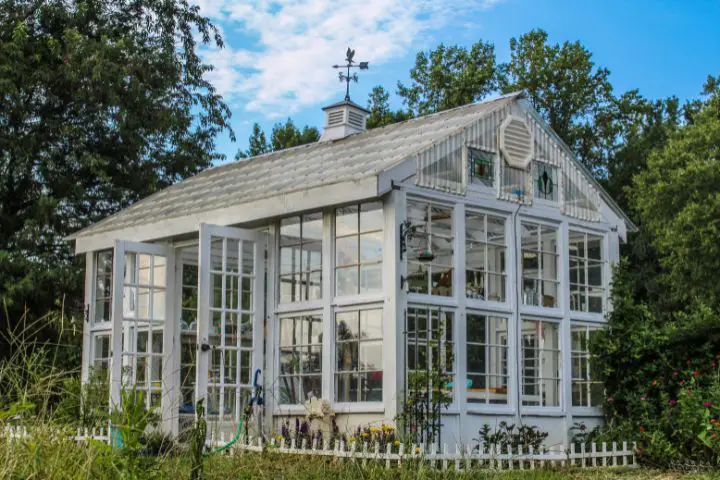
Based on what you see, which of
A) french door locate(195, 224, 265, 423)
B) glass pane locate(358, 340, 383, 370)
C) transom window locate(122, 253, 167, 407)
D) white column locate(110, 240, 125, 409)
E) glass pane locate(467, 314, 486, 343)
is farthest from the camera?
transom window locate(122, 253, 167, 407)

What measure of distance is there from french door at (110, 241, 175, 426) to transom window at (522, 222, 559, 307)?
483 centimetres

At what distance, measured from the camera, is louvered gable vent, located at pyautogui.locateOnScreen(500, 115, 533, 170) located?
13.3m

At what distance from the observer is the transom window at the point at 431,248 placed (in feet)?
38.9

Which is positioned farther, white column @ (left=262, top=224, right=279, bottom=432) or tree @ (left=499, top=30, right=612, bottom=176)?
tree @ (left=499, top=30, right=612, bottom=176)

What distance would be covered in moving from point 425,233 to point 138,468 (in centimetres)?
617

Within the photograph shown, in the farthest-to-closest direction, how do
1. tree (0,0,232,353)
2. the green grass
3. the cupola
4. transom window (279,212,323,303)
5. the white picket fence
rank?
tree (0,0,232,353)
the cupola
transom window (279,212,323,303)
the white picket fence
the green grass

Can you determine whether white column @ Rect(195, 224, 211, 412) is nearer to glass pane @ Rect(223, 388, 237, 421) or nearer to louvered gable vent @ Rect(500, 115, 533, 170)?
glass pane @ Rect(223, 388, 237, 421)

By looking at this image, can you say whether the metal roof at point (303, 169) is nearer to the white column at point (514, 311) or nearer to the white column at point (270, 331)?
the white column at point (270, 331)

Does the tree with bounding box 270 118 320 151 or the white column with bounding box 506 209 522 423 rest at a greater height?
the tree with bounding box 270 118 320 151

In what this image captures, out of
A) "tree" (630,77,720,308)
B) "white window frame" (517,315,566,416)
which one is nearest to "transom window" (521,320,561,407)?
"white window frame" (517,315,566,416)

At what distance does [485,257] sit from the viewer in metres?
12.8

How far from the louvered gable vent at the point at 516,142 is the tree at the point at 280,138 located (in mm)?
19323

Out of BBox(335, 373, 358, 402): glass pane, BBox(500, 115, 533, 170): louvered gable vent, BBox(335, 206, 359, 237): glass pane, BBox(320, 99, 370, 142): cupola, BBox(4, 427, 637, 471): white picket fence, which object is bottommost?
BBox(4, 427, 637, 471): white picket fence

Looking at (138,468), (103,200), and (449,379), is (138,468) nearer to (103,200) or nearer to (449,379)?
(449,379)
